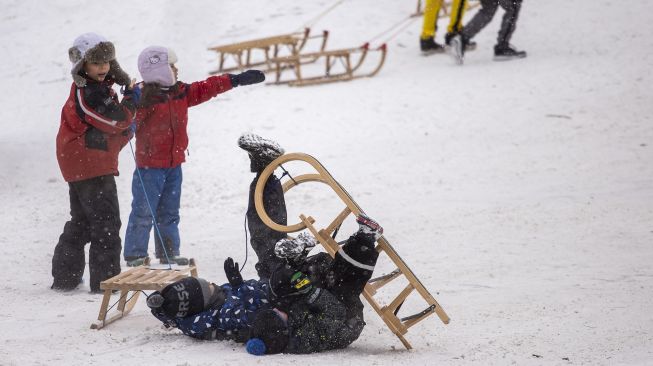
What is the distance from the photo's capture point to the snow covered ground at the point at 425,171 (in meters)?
4.35

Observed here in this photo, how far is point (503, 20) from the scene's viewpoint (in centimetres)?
1127

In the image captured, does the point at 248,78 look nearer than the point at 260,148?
No

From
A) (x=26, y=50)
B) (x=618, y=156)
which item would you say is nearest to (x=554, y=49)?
(x=618, y=156)

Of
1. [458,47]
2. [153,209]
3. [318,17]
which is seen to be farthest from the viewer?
[318,17]

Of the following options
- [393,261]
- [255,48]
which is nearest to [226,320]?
[393,261]

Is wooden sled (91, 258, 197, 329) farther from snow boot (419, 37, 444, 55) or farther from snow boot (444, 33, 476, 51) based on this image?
snow boot (419, 37, 444, 55)

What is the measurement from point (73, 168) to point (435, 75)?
22.5ft

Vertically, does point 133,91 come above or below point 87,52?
below

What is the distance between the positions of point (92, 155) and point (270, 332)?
196cm

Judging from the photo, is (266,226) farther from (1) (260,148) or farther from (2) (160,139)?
(2) (160,139)

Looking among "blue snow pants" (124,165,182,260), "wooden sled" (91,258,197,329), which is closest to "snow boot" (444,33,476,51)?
"blue snow pants" (124,165,182,260)

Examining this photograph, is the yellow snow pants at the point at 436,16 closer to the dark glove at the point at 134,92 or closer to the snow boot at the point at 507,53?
the snow boot at the point at 507,53

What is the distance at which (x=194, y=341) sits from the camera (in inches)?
165

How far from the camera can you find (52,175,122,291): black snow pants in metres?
5.23
